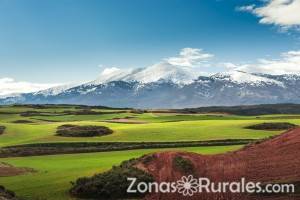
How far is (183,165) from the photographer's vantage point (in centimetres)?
3447

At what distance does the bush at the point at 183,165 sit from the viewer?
33812mm

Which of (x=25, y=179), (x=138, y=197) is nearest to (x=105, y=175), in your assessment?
(x=138, y=197)

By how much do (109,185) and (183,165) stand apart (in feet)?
18.9

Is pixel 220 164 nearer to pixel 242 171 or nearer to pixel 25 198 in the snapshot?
pixel 242 171

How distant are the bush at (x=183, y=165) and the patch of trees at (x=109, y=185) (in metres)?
2.47

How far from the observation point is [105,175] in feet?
111

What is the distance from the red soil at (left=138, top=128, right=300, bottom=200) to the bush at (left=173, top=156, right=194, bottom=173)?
1.10ft

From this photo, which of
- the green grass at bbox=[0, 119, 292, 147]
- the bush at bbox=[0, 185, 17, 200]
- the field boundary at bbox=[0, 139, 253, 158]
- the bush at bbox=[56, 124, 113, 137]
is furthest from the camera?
the bush at bbox=[56, 124, 113, 137]

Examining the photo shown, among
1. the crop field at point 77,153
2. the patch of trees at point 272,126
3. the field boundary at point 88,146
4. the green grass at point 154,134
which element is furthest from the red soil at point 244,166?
the patch of trees at point 272,126

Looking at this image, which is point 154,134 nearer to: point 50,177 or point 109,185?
point 50,177

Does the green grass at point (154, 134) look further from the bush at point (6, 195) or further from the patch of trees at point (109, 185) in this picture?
the bush at point (6, 195)

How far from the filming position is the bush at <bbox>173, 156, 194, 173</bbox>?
111ft

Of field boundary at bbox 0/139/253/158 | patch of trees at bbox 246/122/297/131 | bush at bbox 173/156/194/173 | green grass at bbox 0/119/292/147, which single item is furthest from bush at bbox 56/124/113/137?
bush at bbox 173/156/194/173

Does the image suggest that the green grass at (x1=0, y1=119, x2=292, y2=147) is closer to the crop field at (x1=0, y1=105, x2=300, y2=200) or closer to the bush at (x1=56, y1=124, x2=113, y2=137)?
the crop field at (x1=0, y1=105, x2=300, y2=200)
